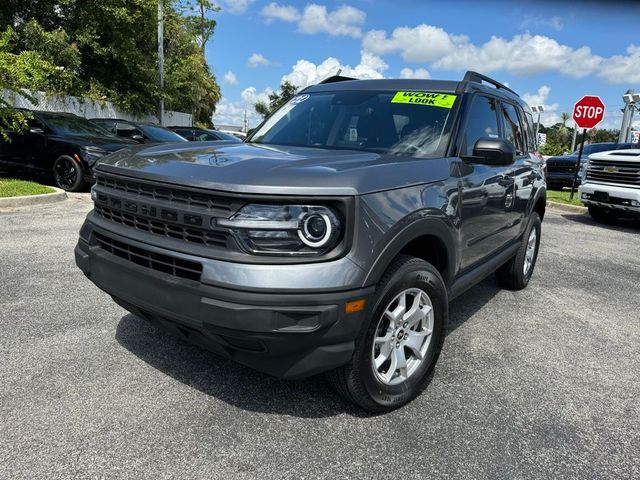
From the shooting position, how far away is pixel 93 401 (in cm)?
268

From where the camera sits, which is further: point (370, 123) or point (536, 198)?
point (536, 198)

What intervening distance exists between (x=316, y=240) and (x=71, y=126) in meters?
9.90

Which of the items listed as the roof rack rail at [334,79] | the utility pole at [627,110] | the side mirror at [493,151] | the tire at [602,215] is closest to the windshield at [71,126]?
the roof rack rail at [334,79]

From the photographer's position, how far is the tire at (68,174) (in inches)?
375

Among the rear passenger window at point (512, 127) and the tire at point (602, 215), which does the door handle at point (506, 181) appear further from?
the tire at point (602, 215)

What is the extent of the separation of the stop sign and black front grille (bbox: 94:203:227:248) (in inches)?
546

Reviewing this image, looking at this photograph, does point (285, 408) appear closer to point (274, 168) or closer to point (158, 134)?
point (274, 168)

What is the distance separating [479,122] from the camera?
12.3ft

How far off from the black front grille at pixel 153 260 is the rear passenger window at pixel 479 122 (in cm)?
196

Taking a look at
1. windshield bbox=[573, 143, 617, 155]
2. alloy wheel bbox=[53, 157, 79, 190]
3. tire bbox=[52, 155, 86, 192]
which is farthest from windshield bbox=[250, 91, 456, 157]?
windshield bbox=[573, 143, 617, 155]

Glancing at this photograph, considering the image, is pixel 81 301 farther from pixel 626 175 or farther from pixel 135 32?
pixel 135 32

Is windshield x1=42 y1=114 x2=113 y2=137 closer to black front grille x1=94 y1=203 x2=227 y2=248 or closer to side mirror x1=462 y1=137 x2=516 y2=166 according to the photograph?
black front grille x1=94 y1=203 x2=227 y2=248

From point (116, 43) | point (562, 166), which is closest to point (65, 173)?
point (116, 43)

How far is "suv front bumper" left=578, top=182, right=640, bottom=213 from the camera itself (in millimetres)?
9156
